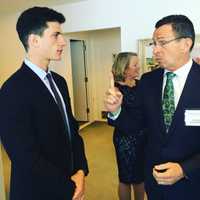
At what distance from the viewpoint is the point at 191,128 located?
133cm

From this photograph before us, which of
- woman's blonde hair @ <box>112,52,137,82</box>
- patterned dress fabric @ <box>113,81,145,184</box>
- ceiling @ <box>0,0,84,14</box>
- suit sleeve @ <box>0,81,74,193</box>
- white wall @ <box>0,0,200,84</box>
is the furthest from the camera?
ceiling @ <box>0,0,84,14</box>

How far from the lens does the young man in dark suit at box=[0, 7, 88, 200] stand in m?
1.20

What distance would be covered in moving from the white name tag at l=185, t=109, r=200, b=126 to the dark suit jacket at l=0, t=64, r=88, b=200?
2.19 ft

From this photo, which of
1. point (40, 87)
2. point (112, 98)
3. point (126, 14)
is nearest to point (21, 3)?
A: point (126, 14)

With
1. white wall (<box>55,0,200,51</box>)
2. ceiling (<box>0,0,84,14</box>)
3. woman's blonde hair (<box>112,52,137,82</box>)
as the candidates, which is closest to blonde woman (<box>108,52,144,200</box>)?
woman's blonde hair (<box>112,52,137,82</box>)

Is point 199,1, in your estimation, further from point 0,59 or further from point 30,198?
point 0,59

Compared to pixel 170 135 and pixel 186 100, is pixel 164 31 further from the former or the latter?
pixel 170 135

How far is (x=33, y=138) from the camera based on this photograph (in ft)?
4.02

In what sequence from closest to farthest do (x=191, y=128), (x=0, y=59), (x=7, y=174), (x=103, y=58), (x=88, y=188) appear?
(x=191, y=128) < (x=88, y=188) < (x=7, y=174) < (x=0, y=59) < (x=103, y=58)

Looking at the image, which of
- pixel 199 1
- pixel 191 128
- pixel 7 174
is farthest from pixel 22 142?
pixel 199 1

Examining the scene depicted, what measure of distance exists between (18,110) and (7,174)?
269cm

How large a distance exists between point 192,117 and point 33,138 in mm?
817

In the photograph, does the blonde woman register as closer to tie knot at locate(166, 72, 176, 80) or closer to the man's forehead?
tie knot at locate(166, 72, 176, 80)

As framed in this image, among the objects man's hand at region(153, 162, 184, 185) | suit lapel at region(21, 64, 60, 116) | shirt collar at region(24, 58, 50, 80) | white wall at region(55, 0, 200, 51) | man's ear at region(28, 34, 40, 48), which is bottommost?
man's hand at region(153, 162, 184, 185)
